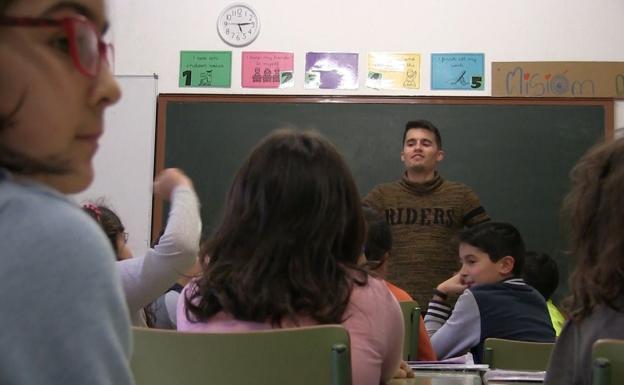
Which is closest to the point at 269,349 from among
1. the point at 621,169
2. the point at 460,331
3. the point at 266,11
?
the point at 621,169

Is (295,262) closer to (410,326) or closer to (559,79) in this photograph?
(410,326)

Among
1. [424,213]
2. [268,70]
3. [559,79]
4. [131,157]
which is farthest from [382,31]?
[131,157]

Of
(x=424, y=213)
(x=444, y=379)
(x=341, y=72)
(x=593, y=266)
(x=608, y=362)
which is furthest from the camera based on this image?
(x=341, y=72)

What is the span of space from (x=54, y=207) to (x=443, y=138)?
173 inches

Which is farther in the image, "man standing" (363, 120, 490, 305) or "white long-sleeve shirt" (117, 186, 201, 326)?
"man standing" (363, 120, 490, 305)

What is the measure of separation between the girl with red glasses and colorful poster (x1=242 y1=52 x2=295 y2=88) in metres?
4.28

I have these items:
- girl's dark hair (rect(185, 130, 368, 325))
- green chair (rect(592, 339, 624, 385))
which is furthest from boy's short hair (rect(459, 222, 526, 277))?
green chair (rect(592, 339, 624, 385))

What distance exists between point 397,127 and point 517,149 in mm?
752

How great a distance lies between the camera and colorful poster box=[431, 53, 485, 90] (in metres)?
4.73

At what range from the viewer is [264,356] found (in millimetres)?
1268

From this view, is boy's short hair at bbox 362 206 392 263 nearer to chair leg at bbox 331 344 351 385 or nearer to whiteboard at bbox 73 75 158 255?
chair leg at bbox 331 344 351 385

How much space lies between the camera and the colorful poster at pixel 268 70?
4.82m

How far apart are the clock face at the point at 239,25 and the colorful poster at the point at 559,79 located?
153 centimetres

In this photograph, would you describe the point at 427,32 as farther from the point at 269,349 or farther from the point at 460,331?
the point at 269,349
